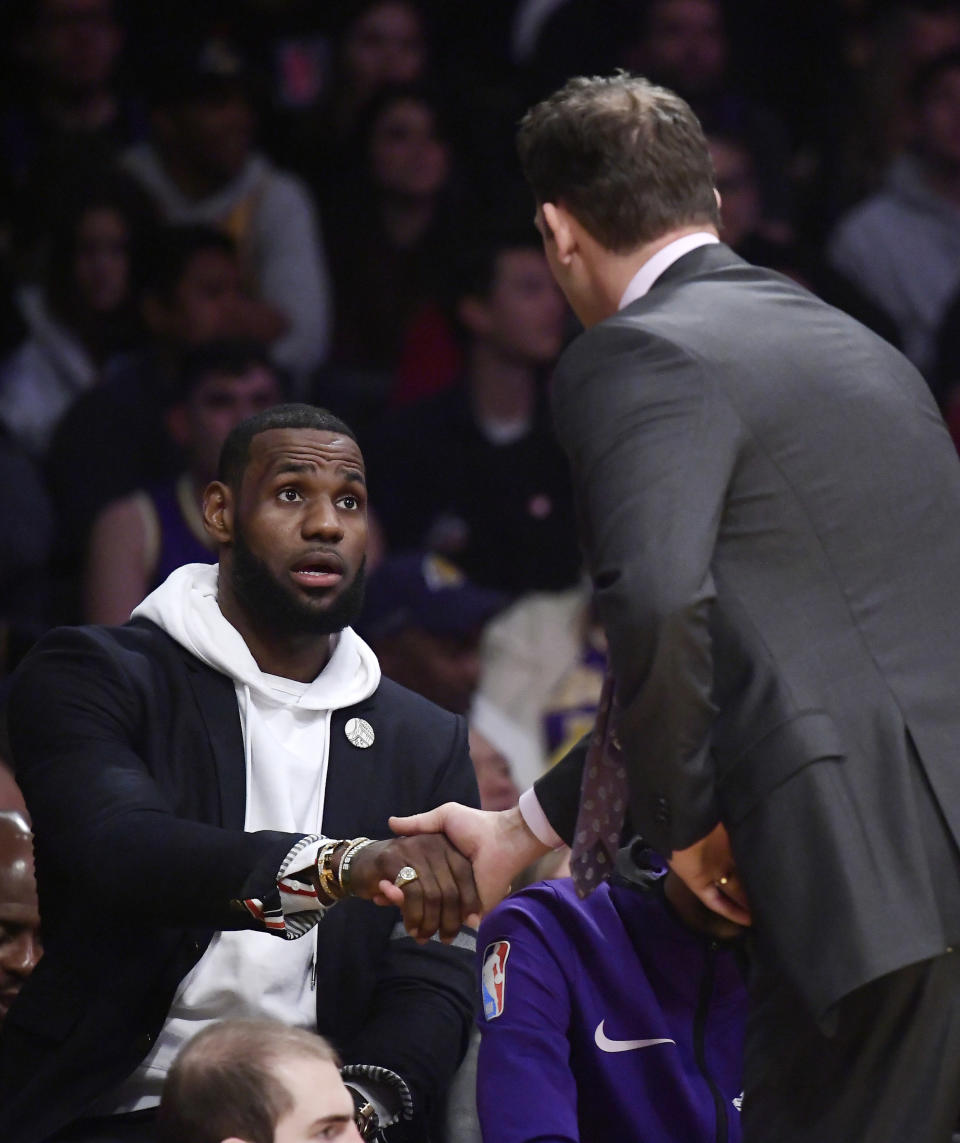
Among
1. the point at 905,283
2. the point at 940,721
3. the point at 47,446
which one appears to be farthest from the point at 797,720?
the point at 905,283

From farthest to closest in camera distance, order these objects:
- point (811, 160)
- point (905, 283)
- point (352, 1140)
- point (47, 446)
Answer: point (811, 160) < point (905, 283) < point (47, 446) < point (352, 1140)

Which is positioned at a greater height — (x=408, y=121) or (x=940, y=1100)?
(x=408, y=121)

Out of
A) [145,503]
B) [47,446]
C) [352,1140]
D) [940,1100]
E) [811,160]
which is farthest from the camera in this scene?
[811,160]

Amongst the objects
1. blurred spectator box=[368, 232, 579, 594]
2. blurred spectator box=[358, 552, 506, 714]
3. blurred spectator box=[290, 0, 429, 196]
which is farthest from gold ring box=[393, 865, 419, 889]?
blurred spectator box=[290, 0, 429, 196]

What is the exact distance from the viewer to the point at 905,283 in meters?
6.14

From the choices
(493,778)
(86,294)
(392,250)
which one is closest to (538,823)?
(493,778)

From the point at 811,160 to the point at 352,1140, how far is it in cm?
501

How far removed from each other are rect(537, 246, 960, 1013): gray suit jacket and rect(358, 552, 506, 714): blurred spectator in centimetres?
264

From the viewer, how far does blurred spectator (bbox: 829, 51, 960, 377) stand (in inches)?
242

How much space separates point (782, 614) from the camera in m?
2.11

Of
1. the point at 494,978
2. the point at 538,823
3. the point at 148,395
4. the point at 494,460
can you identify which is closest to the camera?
the point at 538,823

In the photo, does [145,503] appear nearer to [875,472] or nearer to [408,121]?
[408,121]

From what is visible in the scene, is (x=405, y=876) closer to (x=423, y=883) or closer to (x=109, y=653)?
(x=423, y=883)

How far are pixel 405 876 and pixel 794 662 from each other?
2.26 ft
